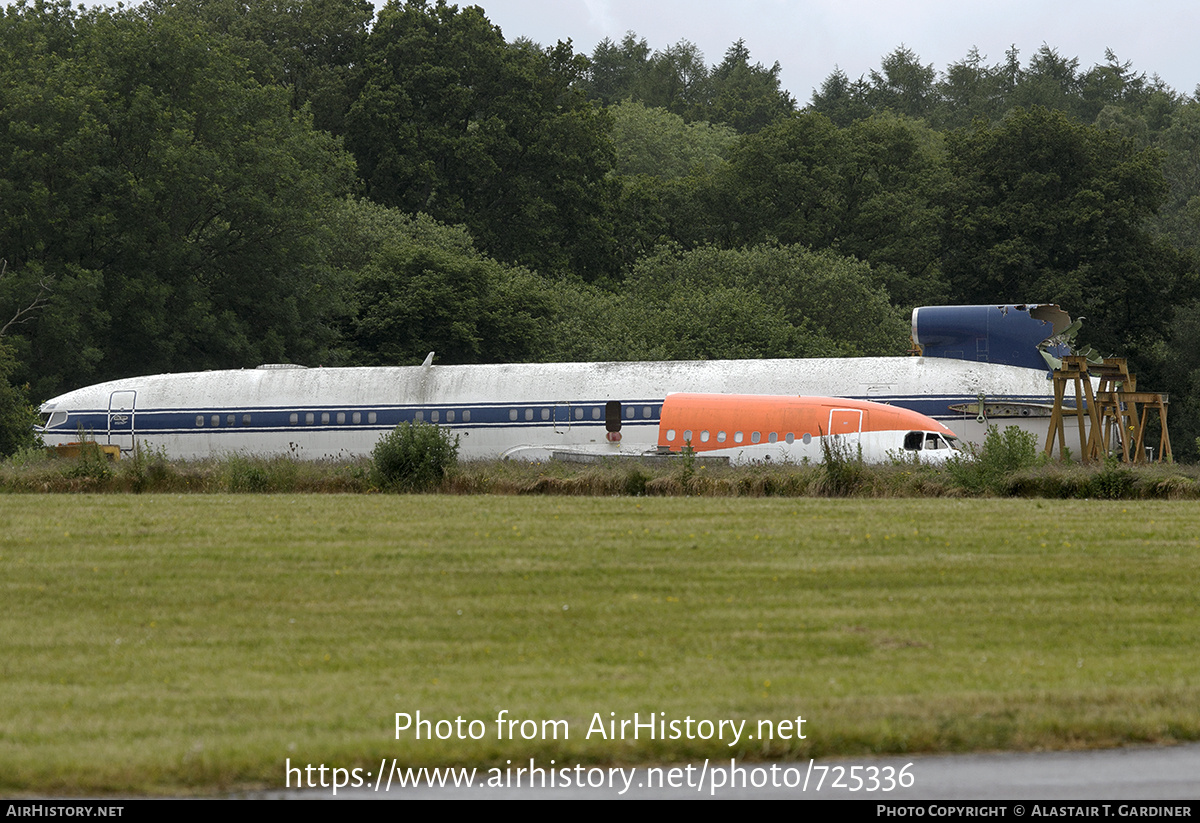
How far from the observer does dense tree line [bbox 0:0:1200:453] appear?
55.5 metres

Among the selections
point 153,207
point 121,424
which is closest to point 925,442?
point 121,424

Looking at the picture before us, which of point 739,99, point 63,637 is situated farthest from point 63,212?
point 739,99

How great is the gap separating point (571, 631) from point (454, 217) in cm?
6851

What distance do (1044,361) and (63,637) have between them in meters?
30.1

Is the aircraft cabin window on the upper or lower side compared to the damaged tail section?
lower

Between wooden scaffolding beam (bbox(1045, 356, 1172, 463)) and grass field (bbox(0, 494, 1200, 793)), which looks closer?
grass field (bbox(0, 494, 1200, 793))

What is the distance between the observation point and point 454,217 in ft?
262

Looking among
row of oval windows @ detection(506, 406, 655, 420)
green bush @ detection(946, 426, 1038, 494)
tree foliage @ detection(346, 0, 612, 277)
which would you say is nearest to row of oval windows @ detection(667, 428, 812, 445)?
row of oval windows @ detection(506, 406, 655, 420)

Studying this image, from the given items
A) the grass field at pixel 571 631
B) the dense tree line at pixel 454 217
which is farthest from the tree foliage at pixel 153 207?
the grass field at pixel 571 631

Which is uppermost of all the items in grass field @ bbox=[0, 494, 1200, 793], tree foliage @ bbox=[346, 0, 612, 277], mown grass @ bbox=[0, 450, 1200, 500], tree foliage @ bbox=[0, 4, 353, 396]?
tree foliage @ bbox=[346, 0, 612, 277]

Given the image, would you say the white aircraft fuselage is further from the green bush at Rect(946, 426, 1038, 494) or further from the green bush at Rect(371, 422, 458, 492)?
the green bush at Rect(371, 422, 458, 492)

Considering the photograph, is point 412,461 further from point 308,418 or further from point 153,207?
point 153,207

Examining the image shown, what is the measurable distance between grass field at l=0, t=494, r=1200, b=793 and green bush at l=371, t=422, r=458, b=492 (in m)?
3.96

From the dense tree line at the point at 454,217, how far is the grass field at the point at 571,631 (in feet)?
108
